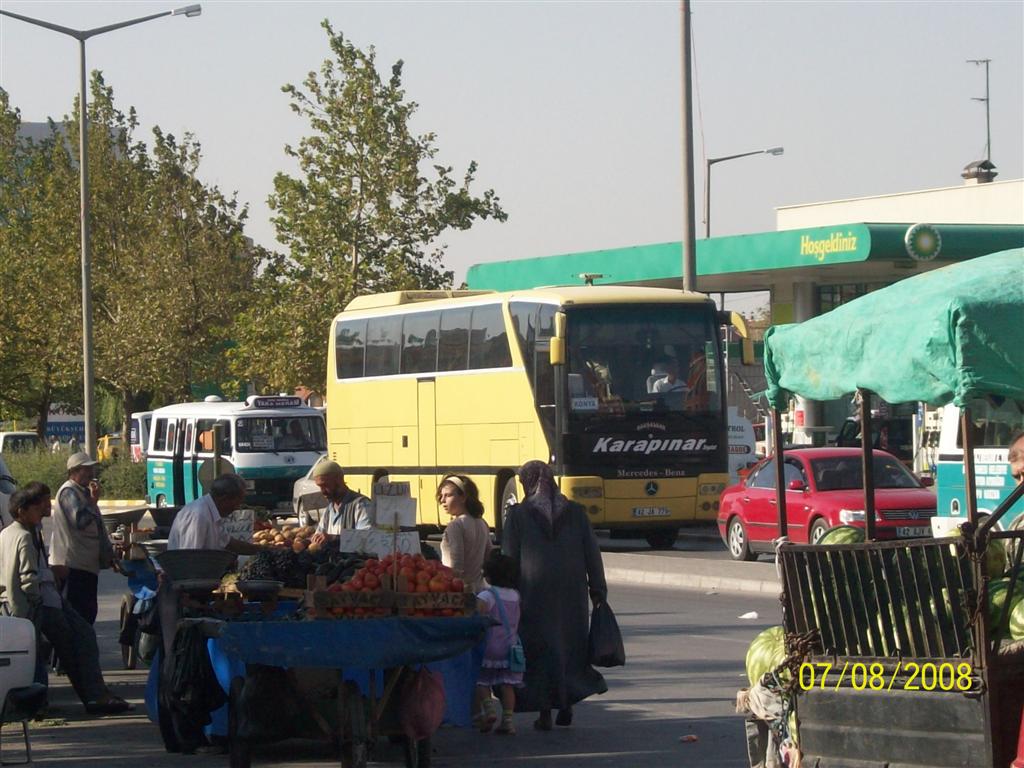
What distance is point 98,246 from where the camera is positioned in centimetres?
4766

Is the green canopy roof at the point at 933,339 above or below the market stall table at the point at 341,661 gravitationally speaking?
above

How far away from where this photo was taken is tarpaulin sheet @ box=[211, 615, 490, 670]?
8.38 metres

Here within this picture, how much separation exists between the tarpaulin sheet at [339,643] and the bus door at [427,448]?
18848 millimetres

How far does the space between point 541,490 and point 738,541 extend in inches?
499

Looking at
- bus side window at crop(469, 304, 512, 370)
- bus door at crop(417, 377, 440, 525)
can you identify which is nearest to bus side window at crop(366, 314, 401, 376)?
bus door at crop(417, 377, 440, 525)

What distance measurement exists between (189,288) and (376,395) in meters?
18.1

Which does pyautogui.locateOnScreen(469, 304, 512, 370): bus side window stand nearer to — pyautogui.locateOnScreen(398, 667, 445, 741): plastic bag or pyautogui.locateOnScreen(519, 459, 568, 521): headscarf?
pyautogui.locateOnScreen(519, 459, 568, 521): headscarf

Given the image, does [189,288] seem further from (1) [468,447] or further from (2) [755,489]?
(2) [755,489]

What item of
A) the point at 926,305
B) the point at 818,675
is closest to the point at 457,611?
the point at 818,675

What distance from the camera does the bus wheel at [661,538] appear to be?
26.7m

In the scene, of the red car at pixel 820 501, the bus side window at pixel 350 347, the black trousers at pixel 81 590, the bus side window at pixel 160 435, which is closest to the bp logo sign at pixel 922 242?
the bus side window at pixel 350 347

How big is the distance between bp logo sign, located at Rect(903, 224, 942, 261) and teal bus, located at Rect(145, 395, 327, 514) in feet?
39.3

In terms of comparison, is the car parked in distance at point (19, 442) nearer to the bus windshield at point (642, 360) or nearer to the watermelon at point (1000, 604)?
the bus windshield at point (642, 360)

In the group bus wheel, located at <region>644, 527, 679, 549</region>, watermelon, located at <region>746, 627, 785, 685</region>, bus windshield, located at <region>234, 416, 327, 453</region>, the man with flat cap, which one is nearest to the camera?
watermelon, located at <region>746, 627, 785, 685</region>
